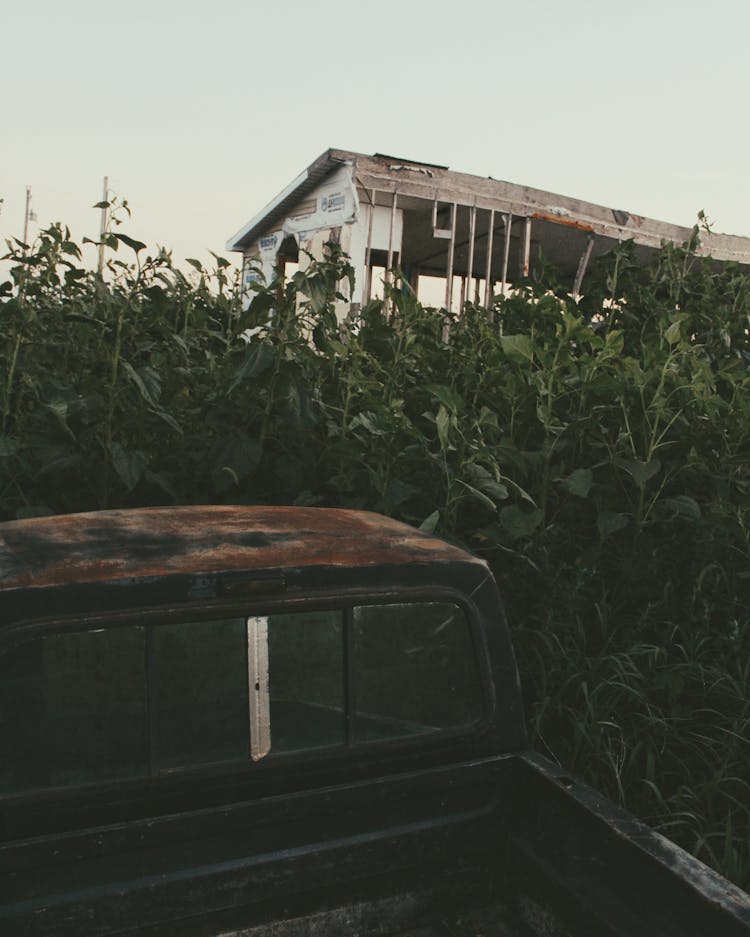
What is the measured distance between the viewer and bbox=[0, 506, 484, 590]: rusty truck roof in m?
1.93

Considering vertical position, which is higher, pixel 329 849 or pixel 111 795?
pixel 111 795

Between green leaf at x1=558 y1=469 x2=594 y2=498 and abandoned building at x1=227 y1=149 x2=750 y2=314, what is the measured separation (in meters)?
4.25

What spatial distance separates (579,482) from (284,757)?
6.53 ft

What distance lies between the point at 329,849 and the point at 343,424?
203 cm

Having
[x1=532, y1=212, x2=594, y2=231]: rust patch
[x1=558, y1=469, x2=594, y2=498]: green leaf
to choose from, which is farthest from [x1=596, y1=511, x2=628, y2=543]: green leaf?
[x1=532, y1=212, x2=594, y2=231]: rust patch

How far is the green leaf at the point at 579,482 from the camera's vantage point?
11.7ft

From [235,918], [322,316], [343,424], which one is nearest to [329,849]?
[235,918]

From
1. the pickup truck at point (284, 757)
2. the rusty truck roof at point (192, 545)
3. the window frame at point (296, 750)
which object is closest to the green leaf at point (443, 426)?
the rusty truck roof at point (192, 545)

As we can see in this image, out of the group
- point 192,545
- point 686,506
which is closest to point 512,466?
point 686,506

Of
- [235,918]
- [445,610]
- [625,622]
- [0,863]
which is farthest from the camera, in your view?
[625,622]

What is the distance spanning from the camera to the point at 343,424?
382cm

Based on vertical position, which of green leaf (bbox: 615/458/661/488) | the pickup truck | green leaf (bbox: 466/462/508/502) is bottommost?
the pickup truck

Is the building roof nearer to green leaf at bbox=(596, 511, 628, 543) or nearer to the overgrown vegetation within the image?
the overgrown vegetation

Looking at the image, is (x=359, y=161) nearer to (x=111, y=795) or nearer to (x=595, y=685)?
(x=595, y=685)
